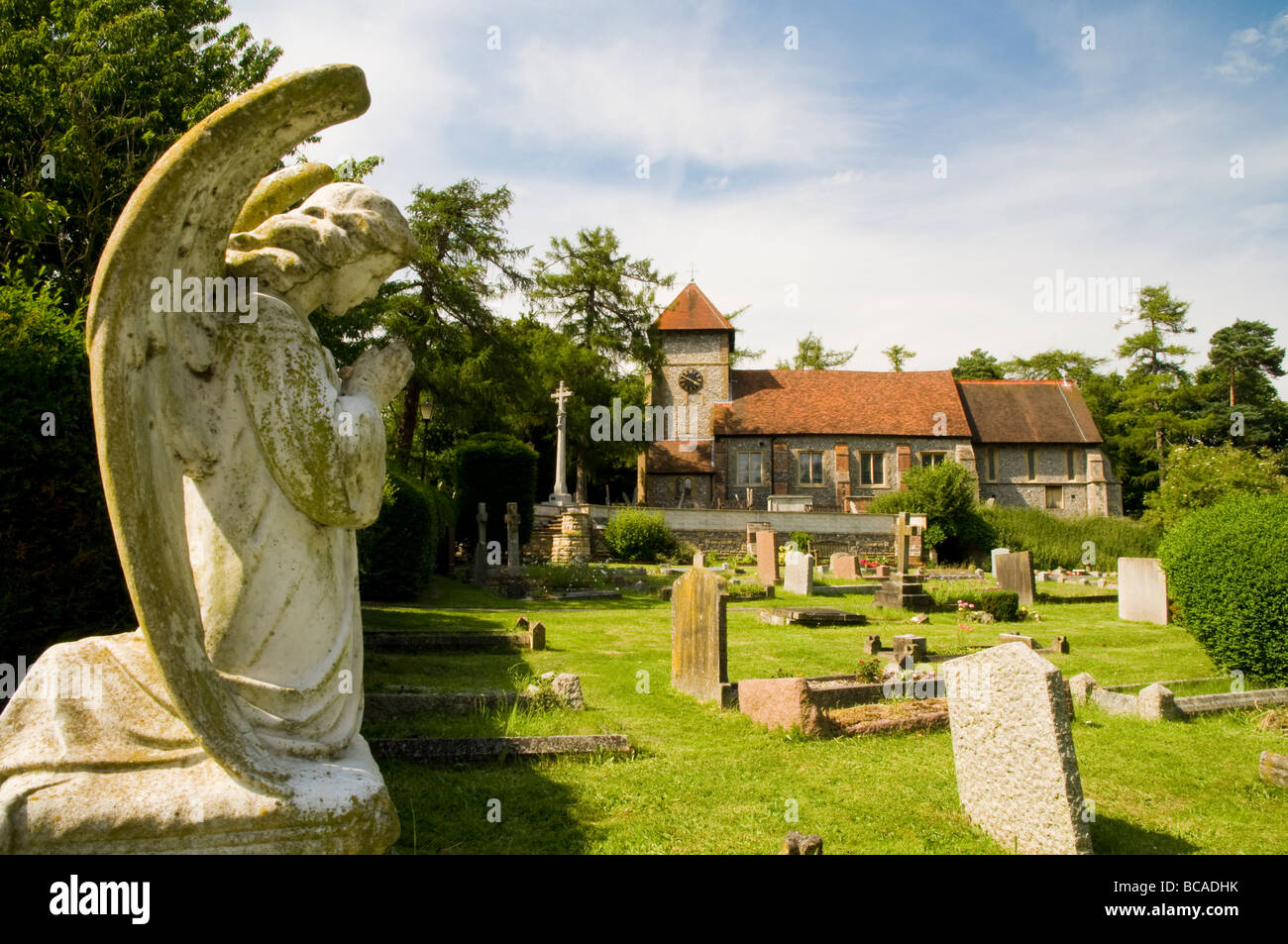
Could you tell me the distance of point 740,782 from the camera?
5875 millimetres

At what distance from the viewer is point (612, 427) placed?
41.7 metres

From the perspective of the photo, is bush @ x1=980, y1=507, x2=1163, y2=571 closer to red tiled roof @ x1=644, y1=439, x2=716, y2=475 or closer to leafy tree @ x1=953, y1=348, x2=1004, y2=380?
red tiled roof @ x1=644, y1=439, x2=716, y2=475

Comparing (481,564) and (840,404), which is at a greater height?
(840,404)

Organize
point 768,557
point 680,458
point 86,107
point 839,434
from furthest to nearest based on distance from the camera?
point 680,458
point 839,434
point 768,557
point 86,107

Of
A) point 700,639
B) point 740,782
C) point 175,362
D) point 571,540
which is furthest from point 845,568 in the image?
point 175,362

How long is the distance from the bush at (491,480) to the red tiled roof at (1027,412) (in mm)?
28809

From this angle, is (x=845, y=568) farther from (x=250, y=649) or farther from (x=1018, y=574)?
(x=250, y=649)

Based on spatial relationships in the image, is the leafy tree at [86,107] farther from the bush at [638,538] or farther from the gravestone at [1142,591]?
the bush at [638,538]

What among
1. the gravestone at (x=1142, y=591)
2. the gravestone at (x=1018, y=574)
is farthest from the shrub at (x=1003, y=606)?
the gravestone at (x=1018, y=574)

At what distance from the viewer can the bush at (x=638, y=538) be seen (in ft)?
99.6

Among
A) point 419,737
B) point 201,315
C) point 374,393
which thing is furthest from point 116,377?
point 419,737

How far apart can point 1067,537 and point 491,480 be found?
2330 cm

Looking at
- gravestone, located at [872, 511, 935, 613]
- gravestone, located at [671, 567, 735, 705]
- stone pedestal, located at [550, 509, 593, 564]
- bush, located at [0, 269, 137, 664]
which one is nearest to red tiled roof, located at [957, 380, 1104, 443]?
stone pedestal, located at [550, 509, 593, 564]

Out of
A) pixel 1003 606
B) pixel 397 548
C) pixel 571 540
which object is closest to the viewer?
pixel 1003 606
